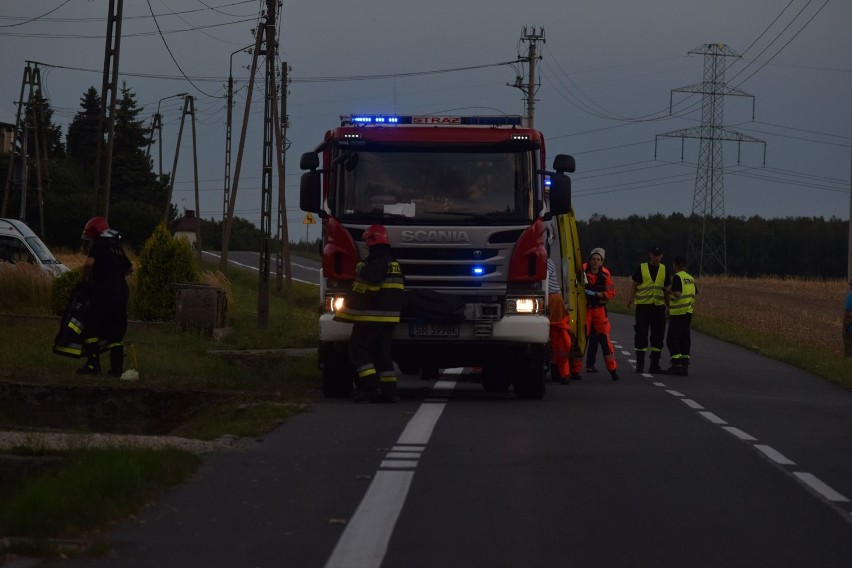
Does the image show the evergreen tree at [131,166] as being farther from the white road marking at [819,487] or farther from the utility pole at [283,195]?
the white road marking at [819,487]

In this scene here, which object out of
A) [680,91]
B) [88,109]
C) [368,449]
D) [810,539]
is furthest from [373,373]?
[88,109]

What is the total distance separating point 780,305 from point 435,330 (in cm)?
4704

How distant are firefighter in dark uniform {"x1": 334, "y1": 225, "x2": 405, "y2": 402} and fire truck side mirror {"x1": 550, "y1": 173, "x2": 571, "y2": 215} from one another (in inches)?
73.3

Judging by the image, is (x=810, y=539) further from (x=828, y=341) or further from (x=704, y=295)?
(x=704, y=295)

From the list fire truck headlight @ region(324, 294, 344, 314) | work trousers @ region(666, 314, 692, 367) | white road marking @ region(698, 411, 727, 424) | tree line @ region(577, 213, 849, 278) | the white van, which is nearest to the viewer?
white road marking @ region(698, 411, 727, 424)

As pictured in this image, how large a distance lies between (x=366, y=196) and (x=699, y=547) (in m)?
8.65

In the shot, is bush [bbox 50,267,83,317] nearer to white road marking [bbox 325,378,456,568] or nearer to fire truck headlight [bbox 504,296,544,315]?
fire truck headlight [bbox 504,296,544,315]

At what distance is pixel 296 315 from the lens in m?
37.0

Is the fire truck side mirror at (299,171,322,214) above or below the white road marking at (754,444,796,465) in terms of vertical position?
above

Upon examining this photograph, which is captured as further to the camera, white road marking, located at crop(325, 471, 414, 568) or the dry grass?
the dry grass

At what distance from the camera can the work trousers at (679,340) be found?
21641 millimetres

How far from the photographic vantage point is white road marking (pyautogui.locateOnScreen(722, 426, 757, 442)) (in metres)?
12.0

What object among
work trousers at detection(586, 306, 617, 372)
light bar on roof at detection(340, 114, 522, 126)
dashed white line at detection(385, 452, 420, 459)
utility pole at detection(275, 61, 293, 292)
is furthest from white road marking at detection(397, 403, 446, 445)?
utility pole at detection(275, 61, 293, 292)

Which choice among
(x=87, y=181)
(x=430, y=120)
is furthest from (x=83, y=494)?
(x=87, y=181)
